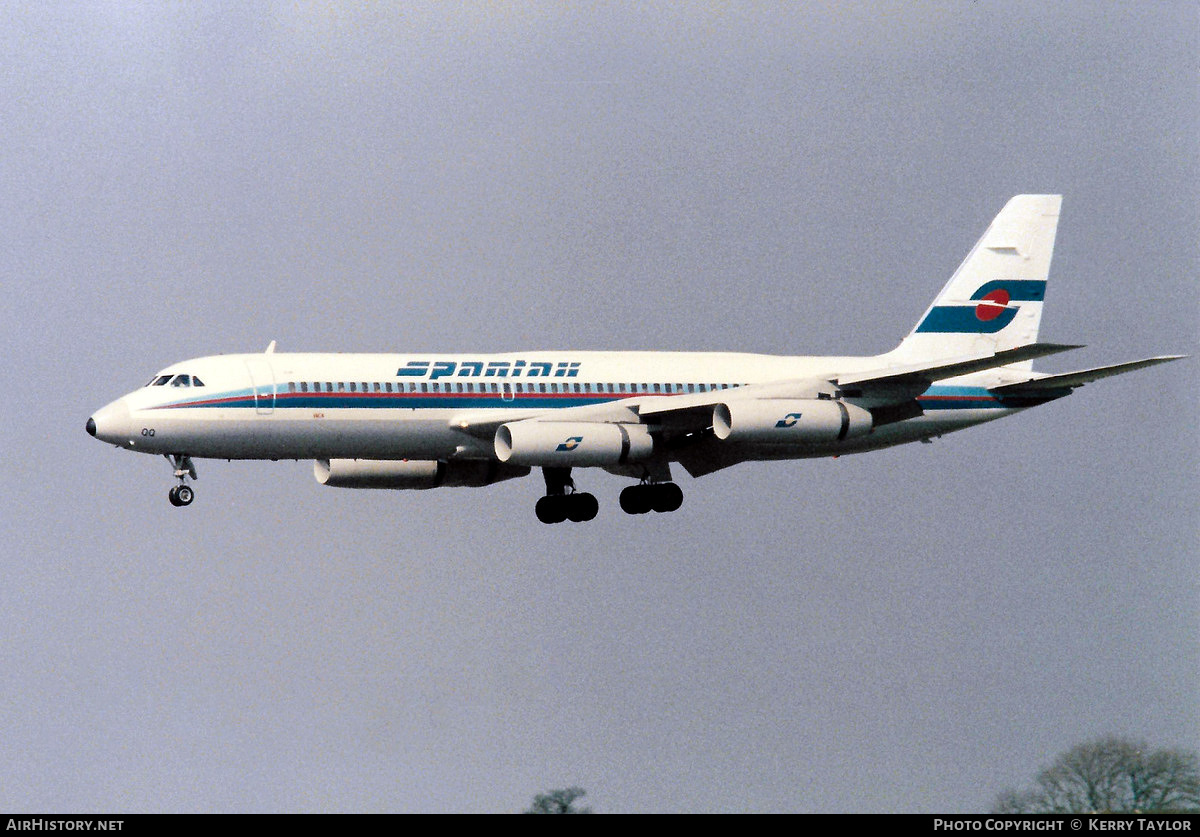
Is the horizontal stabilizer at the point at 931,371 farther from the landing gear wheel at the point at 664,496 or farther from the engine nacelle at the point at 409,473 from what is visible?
the engine nacelle at the point at 409,473

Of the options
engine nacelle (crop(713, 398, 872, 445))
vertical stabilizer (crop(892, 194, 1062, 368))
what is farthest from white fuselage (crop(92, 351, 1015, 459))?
vertical stabilizer (crop(892, 194, 1062, 368))

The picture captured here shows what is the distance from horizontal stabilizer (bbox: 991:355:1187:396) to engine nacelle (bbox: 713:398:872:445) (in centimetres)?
648

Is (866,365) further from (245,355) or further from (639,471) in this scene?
(245,355)

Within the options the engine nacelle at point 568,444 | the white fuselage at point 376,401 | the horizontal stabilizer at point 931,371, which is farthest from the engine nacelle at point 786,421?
the engine nacelle at point 568,444

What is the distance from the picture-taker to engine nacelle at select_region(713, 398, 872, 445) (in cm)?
6488

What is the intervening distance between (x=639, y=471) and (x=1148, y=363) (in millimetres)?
15523

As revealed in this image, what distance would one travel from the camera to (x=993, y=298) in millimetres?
73000

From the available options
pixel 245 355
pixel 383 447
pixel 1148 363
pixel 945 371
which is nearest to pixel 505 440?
pixel 383 447

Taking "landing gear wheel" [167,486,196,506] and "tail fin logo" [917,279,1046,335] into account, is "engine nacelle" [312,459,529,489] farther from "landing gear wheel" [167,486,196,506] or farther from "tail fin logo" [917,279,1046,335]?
"tail fin logo" [917,279,1046,335]

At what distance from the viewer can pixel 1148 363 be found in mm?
62625

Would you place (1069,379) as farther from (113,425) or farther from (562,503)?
(113,425)

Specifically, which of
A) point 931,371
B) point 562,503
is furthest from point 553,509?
point 931,371
